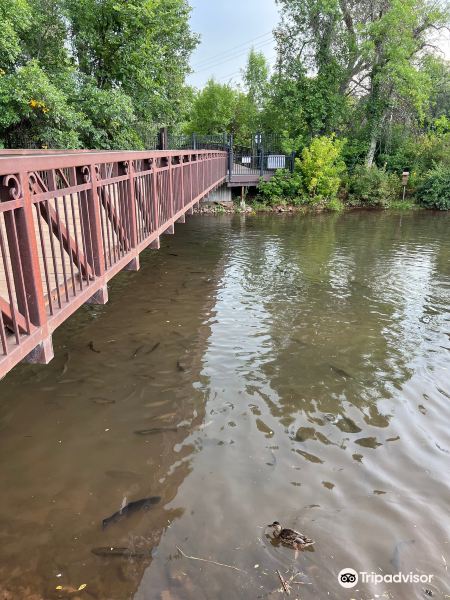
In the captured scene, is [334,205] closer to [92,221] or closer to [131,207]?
[131,207]

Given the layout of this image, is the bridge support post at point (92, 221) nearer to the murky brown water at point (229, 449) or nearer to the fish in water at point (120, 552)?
the murky brown water at point (229, 449)

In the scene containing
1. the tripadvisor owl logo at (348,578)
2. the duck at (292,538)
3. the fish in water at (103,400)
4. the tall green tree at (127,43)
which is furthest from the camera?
the tall green tree at (127,43)

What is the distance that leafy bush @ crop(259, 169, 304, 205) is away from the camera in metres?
22.2

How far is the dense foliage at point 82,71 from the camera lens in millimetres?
11539

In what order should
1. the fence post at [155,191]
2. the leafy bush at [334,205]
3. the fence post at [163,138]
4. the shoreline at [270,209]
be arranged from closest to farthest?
1. the fence post at [155,191]
2. the fence post at [163,138]
3. the shoreline at [270,209]
4. the leafy bush at [334,205]

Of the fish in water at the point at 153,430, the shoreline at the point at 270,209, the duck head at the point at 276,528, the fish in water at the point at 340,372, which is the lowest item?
the shoreline at the point at 270,209

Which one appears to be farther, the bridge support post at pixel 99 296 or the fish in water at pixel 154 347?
the fish in water at pixel 154 347

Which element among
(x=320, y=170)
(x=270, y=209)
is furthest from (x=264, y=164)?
(x=270, y=209)

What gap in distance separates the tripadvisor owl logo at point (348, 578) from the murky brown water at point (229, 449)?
4 cm

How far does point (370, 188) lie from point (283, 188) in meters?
4.72

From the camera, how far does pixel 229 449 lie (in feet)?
12.7

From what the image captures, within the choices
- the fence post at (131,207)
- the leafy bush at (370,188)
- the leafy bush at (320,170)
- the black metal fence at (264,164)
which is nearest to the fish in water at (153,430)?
the fence post at (131,207)

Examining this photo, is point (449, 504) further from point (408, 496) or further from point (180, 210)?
point (180, 210)

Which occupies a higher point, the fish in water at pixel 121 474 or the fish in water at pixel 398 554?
the fish in water at pixel 121 474
